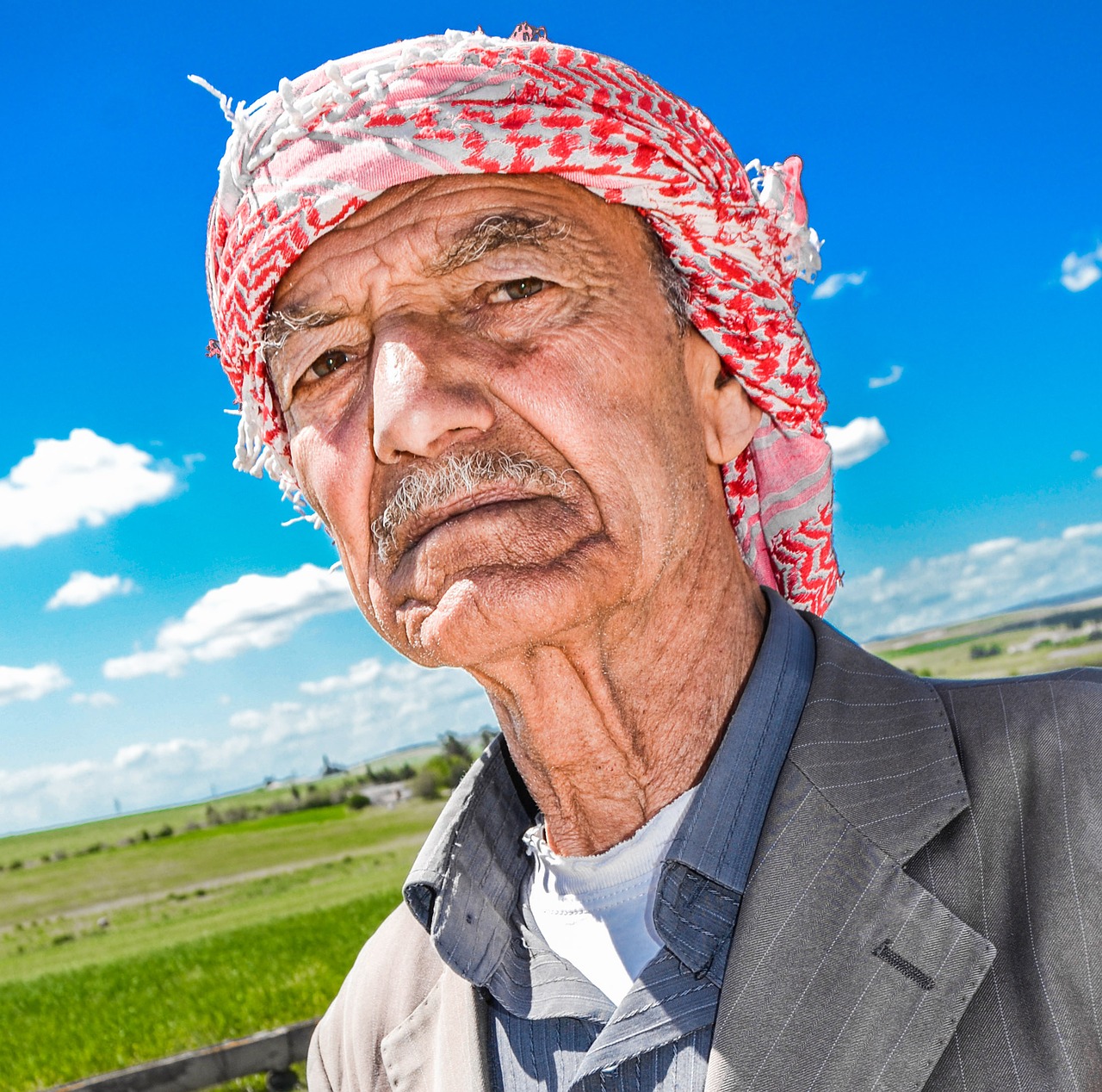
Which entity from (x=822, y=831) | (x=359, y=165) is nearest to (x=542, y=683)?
(x=822, y=831)

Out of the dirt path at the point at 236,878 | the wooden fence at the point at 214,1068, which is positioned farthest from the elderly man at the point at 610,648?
the dirt path at the point at 236,878

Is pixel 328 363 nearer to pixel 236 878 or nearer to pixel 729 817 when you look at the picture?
pixel 729 817

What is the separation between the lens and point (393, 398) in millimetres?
2035

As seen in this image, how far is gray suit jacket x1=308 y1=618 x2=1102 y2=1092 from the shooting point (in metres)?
1.55

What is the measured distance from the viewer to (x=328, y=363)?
2.35m

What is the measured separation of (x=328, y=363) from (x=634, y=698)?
111 centimetres

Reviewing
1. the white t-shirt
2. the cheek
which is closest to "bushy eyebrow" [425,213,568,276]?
the cheek

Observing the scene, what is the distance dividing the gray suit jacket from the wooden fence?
7557mm

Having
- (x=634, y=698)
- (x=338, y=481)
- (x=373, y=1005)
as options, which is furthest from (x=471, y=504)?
(x=373, y=1005)

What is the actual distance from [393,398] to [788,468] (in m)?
1.28

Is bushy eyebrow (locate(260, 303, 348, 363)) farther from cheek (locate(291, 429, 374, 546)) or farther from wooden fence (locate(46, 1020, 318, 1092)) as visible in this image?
wooden fence (locate(46, 1020, 318, 1092))

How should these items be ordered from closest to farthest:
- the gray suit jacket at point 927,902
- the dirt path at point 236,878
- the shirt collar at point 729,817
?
the gray suit jacket at point 927,902 < the shirt collar at point 729,817 < the dirt path at point 236,878

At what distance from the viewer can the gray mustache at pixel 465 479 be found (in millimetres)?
1991

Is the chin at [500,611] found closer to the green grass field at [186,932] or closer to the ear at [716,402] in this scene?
the ear at [716,402]
